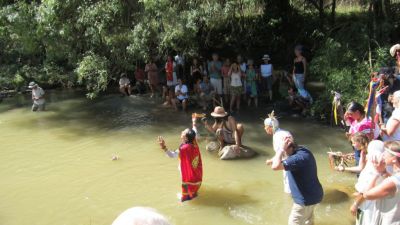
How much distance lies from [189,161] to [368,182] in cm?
319

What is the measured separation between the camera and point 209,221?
691 centimetres

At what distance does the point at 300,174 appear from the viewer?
512cm

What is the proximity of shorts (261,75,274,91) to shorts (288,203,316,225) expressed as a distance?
340 inches

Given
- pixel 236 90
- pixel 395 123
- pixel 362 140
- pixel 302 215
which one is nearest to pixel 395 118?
pixel 395 123

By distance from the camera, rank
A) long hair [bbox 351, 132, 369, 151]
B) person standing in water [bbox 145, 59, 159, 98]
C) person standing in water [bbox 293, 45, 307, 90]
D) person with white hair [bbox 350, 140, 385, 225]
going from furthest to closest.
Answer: person standing in water [bbox 145, 59, 159, 98] < person standing in water [bbox 293, 45, 307, 90] < long hair [bbox 351, 132, 369, 151] < person with white hair [bbox 350, 140, 385, 225]

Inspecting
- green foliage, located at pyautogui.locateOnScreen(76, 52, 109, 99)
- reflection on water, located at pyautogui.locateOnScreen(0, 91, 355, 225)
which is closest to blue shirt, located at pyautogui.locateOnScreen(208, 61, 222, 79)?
reflection on water, located at pyautogui.locateOnScreen(0, 91, 355, 225)

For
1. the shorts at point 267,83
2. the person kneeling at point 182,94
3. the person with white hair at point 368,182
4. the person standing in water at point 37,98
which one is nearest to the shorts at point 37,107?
the person standing in water at point 37,98

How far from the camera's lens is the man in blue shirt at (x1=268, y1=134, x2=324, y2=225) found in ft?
16.5

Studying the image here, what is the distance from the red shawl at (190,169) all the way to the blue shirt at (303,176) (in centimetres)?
215

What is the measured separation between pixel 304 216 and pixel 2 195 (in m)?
5.81

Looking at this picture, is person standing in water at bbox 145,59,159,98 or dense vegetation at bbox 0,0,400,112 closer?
dense vegetation at bbox 0,0,400,112

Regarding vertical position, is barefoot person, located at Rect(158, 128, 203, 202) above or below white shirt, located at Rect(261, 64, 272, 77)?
below

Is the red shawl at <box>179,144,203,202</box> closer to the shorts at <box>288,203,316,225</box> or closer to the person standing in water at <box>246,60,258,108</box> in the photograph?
the shorts at <box>288,203,316,225</box>

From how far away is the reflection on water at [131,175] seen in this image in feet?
23.7
